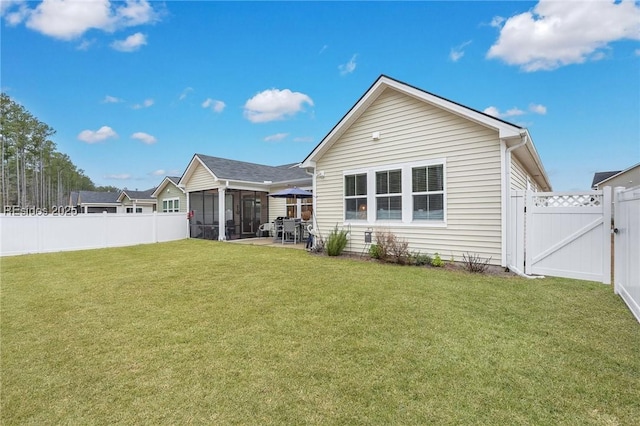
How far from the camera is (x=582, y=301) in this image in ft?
15.6

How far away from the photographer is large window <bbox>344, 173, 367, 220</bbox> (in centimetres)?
958

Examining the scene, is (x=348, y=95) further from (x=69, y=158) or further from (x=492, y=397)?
(x=69, y=158)

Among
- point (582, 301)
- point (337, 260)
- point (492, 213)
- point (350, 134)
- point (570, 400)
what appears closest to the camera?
point (570, 400)

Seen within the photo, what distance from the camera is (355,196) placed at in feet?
32.0

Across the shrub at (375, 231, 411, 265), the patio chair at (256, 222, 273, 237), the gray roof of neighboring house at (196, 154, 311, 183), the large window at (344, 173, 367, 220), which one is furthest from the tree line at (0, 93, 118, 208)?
the shrub at (375, 231, 411, 265)

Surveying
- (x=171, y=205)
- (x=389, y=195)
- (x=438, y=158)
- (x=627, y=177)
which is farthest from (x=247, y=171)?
(x=627, y=177)

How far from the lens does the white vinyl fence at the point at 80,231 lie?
438 inches

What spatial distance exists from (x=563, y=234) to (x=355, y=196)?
17.6 feet

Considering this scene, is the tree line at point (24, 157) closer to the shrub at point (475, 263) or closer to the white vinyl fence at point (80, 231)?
the white vinyl fence at point (80, 231)

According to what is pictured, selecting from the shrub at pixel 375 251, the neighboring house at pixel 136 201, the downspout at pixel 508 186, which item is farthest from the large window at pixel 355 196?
the neighboring house at pixel 136 201

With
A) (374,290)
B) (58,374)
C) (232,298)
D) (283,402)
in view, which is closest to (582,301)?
(374,290)

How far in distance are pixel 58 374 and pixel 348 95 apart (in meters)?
17.3

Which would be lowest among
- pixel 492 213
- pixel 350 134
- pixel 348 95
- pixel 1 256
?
pixel 1 256

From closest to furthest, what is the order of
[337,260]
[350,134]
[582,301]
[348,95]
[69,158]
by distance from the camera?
[582,301] < [337,260] < [350,134] < [348,95] < [69,158]
